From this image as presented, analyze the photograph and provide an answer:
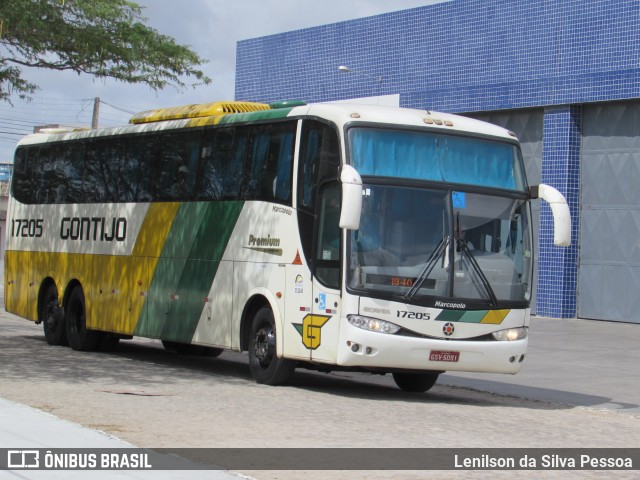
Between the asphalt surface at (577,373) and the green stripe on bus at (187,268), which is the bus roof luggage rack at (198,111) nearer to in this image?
the green stripe on bus at (187,268)

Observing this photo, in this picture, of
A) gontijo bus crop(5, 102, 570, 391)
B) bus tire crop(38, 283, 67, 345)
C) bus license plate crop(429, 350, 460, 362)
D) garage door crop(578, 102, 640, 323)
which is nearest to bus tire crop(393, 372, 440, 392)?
gontijo bus crop(5, 102, 570, 391)

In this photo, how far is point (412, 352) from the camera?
1360cm

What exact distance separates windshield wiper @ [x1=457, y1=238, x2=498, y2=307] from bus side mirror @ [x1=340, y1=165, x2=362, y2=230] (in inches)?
57.9

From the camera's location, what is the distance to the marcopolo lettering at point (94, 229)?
62.5 feet

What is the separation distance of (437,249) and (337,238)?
1.15 meters

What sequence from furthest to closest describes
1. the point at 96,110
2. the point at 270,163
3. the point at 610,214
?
the point at 96,110, the point at 610,214, the point at 270,163

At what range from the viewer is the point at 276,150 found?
15.4m

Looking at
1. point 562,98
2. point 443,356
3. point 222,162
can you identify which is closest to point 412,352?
point 443,356

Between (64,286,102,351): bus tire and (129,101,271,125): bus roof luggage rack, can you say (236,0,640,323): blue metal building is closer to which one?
(129,101,271,125): bus roof luggage rack

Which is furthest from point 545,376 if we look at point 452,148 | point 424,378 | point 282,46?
point 282,46

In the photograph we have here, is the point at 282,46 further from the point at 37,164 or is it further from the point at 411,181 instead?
the point at 411,181

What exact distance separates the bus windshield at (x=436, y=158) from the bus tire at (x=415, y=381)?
9.00ft

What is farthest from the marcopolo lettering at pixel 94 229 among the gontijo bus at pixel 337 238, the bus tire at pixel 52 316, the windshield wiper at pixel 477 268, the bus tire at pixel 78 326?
the windshield wiper at pixel 477 268

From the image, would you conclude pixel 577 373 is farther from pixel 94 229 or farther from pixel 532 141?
pixel 532 141
